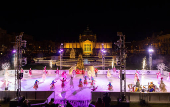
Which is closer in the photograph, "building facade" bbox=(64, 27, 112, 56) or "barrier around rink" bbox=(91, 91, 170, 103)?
"barrier around rink" bbox=(91, 91, 170, 103)

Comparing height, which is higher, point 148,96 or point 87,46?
point 87,46

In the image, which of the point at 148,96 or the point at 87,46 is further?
the point at 87,46

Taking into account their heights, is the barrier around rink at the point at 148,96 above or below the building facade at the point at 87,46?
below

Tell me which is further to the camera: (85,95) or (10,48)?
(10,48)

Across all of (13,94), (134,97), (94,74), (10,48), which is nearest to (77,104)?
(134,97)

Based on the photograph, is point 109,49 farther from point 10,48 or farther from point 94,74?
point 94,74

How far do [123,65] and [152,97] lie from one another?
3162 mm

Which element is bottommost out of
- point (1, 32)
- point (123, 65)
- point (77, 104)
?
point (77, 104)

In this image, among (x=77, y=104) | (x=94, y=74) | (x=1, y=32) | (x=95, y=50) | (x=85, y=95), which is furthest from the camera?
(x=95, y=50)

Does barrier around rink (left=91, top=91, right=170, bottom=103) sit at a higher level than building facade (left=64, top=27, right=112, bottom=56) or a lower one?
lower

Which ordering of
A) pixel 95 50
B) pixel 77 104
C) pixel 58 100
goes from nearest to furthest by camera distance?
pixel 77 104, pixel 58 100, pixel 95 50

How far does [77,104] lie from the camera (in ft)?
30.1

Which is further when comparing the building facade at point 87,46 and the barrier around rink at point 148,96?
the building facade at point 87,46

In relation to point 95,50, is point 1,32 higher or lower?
higher
